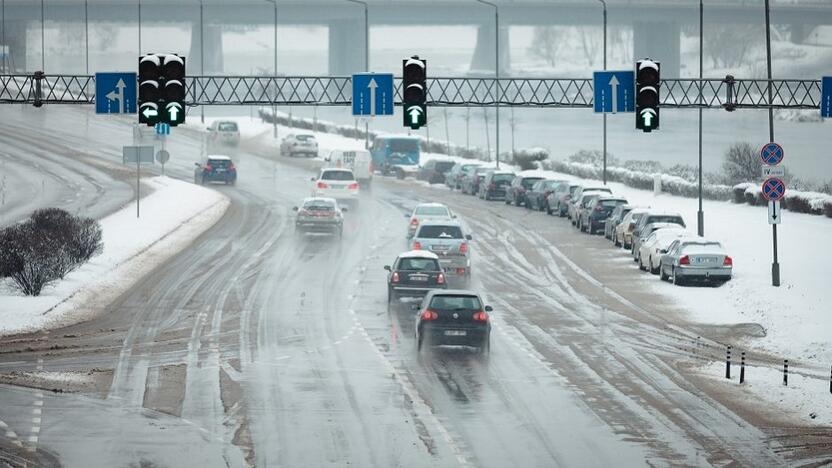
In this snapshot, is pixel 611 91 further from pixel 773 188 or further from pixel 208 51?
pixel 208 51

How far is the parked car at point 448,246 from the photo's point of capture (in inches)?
1736

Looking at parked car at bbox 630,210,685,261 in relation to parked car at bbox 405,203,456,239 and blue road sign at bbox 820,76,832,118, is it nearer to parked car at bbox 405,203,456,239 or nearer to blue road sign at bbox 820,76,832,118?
parked car at bbox 405,203,456,239

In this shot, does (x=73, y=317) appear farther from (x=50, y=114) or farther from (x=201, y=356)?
(x=50, y=114)

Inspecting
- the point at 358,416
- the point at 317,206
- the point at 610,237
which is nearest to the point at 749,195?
the point at 610,237

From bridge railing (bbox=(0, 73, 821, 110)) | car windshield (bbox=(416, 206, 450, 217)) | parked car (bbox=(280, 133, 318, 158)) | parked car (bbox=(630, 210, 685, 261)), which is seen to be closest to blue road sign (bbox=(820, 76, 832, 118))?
bridge railing (bbox=(0, 73, 821, 110))

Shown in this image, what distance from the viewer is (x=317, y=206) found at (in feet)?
185

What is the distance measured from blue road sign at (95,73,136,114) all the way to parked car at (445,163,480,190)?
3960 cm

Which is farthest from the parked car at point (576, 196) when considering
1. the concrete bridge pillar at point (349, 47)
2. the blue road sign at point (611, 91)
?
the concrete bridge pillar at point (349, 47)

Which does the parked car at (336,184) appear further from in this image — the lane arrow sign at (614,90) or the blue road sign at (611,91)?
the lane arrow sign at (614,90)

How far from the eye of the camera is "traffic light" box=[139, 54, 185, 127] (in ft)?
104

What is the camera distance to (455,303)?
31.2 meters

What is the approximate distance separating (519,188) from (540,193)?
241cm

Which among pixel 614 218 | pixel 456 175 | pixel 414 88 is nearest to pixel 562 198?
pixel 614 218

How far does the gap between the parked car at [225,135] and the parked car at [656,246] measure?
201 feet
